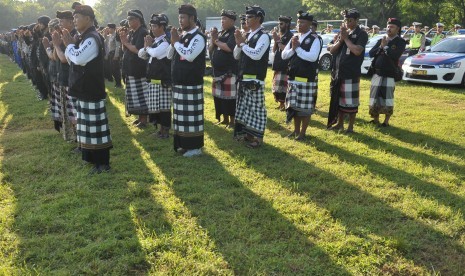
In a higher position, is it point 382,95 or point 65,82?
point 65,82

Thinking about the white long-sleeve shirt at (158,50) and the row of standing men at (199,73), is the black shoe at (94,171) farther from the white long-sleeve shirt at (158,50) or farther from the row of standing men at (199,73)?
the white long-sleeve shirt at (158,50)

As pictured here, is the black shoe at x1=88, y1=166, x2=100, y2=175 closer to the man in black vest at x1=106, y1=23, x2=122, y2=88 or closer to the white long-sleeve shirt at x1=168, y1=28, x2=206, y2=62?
the white long-sleeve shirt at x1=168, y1=28, x2=206, y2=62

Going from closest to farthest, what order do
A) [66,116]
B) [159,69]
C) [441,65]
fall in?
[66,116] → [159,69] → [441,65]

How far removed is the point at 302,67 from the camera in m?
5.95

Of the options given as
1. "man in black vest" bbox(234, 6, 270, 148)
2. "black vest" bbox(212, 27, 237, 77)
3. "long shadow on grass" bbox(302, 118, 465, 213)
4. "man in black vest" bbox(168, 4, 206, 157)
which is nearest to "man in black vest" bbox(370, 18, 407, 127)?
"long shadow on grass" bbox(302, 118, 465, 213)

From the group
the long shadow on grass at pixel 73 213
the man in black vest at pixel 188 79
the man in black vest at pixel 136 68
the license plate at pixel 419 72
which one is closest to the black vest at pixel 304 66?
the man in black vest at pixel 188 79

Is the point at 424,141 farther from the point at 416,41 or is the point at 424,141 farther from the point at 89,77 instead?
the point at 416,41

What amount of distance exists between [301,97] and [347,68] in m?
1.04

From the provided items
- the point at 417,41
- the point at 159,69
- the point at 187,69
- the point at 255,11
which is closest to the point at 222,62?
the point at 159,69

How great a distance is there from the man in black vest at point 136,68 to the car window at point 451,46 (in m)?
8.95

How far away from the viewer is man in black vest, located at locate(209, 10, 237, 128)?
620 cm

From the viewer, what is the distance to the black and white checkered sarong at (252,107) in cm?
586

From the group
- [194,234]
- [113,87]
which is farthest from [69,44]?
[113,87]

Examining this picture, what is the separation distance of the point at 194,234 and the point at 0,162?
3516 mm
